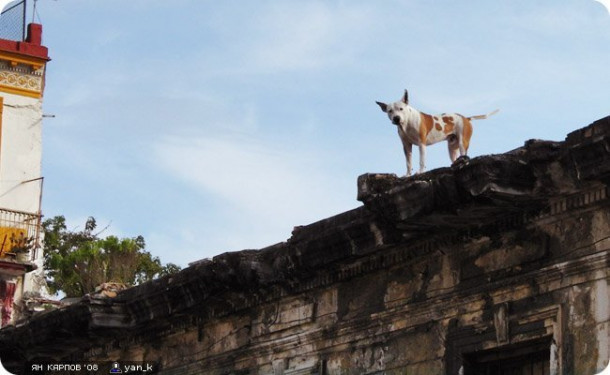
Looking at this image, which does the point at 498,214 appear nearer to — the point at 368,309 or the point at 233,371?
the point at 368,309

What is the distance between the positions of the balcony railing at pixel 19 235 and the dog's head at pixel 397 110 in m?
12.8

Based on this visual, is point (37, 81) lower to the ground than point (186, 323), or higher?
higher

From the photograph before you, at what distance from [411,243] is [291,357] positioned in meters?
2.28

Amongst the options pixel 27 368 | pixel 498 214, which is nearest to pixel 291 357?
pixel 498 214

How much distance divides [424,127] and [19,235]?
13.5m

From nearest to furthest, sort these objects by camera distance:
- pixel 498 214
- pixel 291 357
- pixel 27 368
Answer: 1. pixel 498 214
2. pixel 291 357
3. pixel 27 368

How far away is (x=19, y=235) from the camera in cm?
3031

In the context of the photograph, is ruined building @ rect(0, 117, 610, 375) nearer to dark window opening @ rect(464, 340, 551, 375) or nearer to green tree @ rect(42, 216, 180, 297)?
dark window opening @ rect(464, 340, 551, 375)

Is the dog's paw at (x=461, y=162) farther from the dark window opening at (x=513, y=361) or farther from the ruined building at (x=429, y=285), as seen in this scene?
the dark window opening at (x=513, y=361)

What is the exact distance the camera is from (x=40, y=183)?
31203 millimetres

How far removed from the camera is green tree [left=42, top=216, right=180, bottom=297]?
35.2m

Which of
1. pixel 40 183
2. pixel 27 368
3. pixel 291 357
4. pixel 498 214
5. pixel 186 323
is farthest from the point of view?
pixel 40 183

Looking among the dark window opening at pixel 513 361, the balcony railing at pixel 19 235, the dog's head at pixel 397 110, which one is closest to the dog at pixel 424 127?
the dog's head at pixel 397 110

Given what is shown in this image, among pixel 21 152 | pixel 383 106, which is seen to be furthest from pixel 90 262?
pixel 383 106
